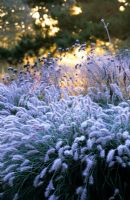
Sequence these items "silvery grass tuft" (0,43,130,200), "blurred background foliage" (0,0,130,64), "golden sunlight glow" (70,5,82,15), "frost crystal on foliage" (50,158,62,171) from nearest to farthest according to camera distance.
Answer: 1. "frost crystal on foliage" (50,158,62,171)
2. "silvery grass tuft" (0,43,130,200)
3. "blurred background foliage" (0,0,130,64)
4. "golden sunlight glow" (70,5,82,15)

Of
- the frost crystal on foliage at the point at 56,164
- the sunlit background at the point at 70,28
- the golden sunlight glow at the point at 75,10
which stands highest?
the golden sunlight glow at the point at 75,10

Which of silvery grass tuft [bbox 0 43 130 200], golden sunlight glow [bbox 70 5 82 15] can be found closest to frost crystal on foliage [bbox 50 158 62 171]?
silvery grass tuft [bbox 0 43 130 200]

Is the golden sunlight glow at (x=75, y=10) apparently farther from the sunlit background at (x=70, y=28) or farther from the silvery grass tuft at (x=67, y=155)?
the silvery grass tuft at (x=67, y=155)

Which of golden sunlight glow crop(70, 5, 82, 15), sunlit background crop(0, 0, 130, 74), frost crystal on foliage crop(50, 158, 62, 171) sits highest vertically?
golden sunlight glow crop(70, 5, 82, 15)

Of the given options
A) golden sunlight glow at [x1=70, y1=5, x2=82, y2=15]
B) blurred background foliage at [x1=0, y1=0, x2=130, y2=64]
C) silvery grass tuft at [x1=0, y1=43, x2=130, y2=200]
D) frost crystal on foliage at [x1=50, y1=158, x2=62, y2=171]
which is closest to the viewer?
frost crystal on foliage at [x1=50, y1=158, x2=62, y2=171]

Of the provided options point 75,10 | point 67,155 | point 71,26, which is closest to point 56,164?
point 67,155

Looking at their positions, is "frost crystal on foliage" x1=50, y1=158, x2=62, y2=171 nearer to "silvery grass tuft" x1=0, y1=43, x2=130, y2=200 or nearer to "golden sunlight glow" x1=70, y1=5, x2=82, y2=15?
"silvery grass tuft" x1=0, y1=43, x2=130, y2=200

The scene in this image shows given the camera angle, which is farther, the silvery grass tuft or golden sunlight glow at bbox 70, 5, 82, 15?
golden sunlight glow at bbox 70, 5, 82, 15

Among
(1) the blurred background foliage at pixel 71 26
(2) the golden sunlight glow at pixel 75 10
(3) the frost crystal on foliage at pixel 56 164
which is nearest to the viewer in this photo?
(3) the frost crystal on foliage at pixel 56 164

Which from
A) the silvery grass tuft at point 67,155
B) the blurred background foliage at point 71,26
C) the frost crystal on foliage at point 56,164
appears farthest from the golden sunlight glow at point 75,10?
the frost crystal on foliage at point 56,164

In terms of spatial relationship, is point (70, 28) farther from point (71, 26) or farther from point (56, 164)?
point (56, 164)

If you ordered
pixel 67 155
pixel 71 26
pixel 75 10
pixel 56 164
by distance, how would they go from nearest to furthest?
pixel 56 164
pixel 67 155
pixel 71 26
pixel 75 10
